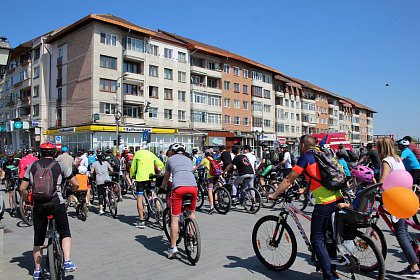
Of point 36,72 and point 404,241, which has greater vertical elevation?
point 36,72

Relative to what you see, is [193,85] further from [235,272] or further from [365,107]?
[365,107]

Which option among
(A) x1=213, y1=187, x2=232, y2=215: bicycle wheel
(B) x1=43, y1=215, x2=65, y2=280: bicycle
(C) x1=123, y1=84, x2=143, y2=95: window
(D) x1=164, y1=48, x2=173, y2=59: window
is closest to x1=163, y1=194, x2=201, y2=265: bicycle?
(B) x1=43, y1=215, x2=65, y2=280: bicycle

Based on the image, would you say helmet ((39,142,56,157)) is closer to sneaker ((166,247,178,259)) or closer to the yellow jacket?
sneaker ((166,247,178,259))

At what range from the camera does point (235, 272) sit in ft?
16.6

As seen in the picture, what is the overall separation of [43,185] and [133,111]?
125 feet

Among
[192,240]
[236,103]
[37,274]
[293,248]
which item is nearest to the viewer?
[37,274]

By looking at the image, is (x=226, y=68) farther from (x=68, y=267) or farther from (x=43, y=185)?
(x=68, y=267)

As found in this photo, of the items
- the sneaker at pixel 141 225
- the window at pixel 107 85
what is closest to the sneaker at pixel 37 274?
the sneaker at pixel 141 225

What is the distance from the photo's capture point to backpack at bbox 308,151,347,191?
4.30m

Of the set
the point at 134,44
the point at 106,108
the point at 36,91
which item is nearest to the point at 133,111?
the point at 106,108

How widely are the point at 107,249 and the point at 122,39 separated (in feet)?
124

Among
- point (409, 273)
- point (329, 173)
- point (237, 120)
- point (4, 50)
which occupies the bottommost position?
point (409, 273)

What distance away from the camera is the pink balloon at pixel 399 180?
15.8 ft

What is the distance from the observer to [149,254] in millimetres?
6062
